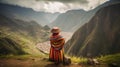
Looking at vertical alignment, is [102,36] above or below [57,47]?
above

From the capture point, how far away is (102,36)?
6925 cm

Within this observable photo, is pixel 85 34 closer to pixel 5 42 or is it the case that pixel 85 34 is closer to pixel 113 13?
pixel 113 13

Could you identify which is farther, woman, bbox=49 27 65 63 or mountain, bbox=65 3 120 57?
mountain, bbox=65 3 120 57

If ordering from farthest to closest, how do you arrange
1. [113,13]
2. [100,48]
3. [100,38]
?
[113,13] → [100,38] → [100,48]

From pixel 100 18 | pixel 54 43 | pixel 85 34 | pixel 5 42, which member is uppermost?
pixel 100 18

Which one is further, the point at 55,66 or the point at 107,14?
the point at 107,14

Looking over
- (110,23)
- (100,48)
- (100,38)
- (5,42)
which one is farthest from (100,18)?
(5,42)

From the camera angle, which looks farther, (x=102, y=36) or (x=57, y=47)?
(x=102, y=36)

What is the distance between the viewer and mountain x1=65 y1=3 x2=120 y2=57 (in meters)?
61.9

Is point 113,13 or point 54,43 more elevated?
point 113,13

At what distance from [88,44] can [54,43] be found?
53275 millimetres

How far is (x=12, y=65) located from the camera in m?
20.3

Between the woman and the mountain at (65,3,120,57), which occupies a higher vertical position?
the mountain at (65,3,120,57)

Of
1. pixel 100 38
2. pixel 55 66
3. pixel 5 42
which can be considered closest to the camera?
pixel 55 66
